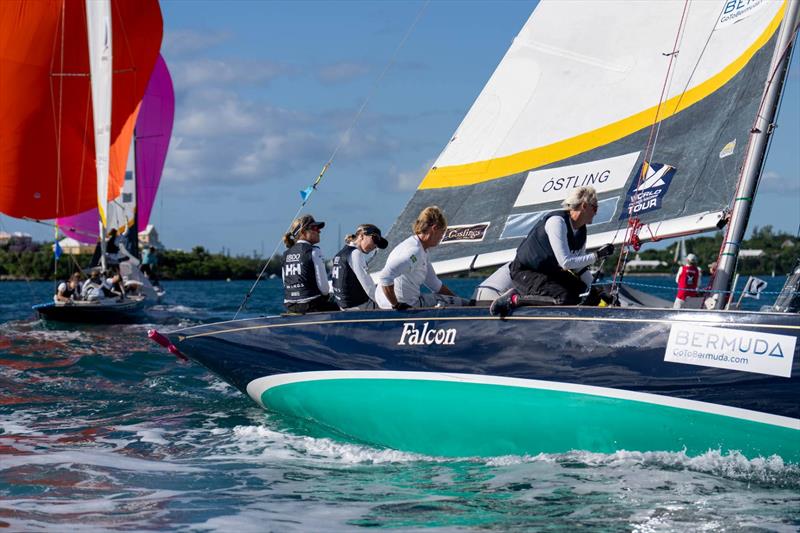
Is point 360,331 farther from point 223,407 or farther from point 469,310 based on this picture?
point 223,407

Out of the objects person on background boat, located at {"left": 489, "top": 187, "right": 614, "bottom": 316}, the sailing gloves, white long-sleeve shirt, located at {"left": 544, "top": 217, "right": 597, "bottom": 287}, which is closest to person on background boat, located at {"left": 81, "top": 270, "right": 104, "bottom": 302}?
person on background boat, located at {"left": 489, "top": 187, "right": 614, "bottom": 316}

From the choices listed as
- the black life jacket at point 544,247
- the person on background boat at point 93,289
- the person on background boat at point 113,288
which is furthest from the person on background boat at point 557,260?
the person on background boat at point 113,288

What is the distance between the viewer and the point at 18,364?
13.6 meters

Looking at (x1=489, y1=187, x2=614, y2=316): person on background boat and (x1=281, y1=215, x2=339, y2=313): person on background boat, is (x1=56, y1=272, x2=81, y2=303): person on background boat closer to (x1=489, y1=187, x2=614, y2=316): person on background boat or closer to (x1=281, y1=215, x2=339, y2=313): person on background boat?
(x1=281, y1=215, x2=339, y2=313): person on background boat

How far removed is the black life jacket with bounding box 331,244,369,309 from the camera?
337 inches

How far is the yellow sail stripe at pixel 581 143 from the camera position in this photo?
7742 mm

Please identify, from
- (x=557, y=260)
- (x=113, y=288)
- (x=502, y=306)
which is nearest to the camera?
(x=502, y=306)

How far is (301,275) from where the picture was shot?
854cm

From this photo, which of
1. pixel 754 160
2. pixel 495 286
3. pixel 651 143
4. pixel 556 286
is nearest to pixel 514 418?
pixel 556 286

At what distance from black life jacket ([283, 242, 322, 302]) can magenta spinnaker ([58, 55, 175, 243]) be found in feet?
91.2

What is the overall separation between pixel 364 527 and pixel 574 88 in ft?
16.1

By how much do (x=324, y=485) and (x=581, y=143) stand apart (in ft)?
12.7

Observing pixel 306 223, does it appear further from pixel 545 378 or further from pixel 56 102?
pixel 56 102

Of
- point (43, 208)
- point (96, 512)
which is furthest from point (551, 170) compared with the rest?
point (43, 208)
